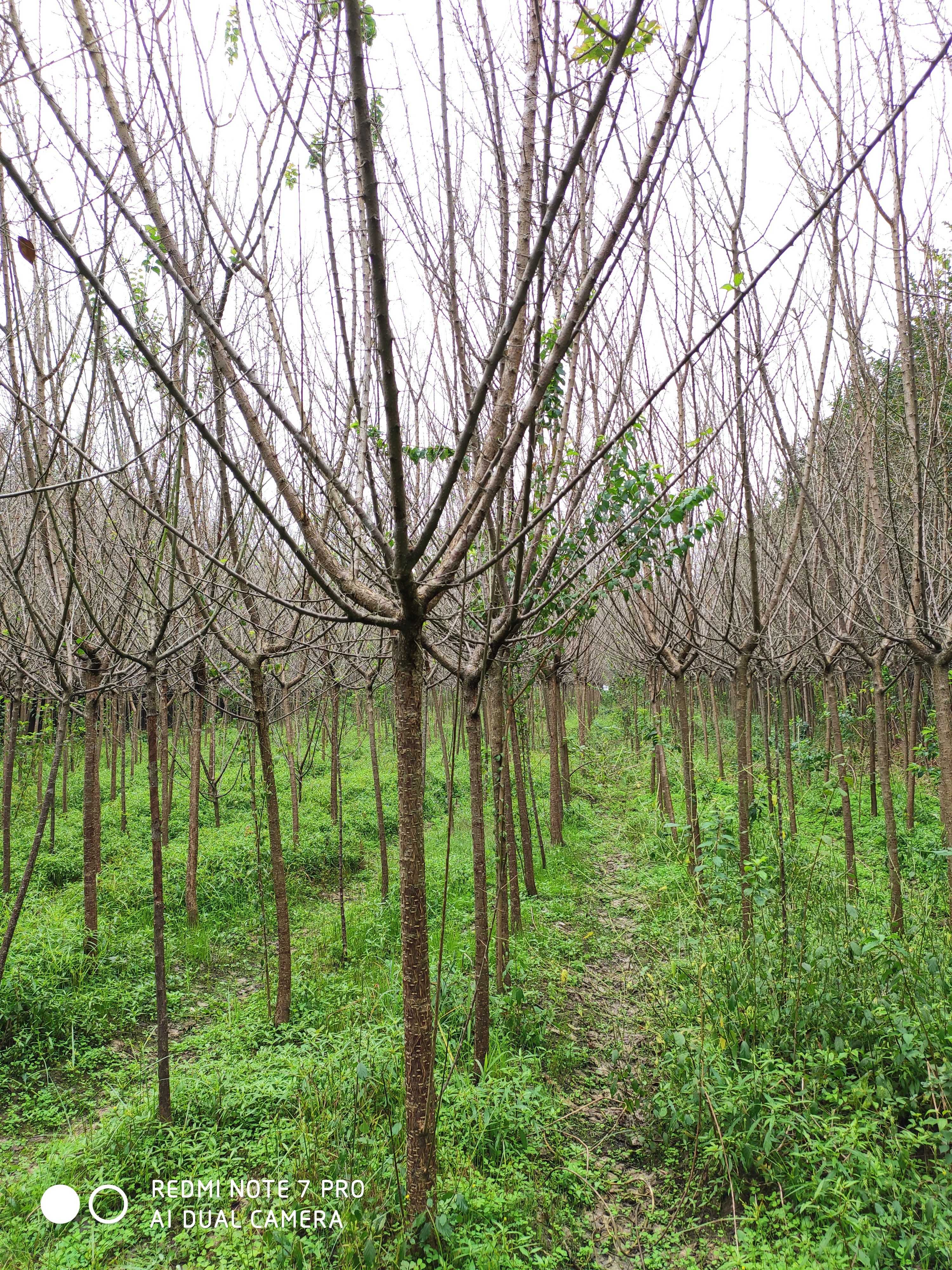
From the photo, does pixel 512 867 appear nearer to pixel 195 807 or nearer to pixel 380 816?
pixel 380 816

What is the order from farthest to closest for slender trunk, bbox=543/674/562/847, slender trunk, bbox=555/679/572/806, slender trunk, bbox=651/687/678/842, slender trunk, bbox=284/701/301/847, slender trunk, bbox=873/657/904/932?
slender trunk, bbox=555/679/572/806 → slender trunk, bbox=543/674/562/847 → slender trunk, bbox=651/687/678/842 → slender trunk, bbox=284/701/301/847 → slender trunk, bbox=873/657/904/932

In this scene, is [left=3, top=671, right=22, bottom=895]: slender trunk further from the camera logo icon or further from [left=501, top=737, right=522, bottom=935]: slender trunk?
[left=501, top=737, right=522, bottom=935]: slender trunk

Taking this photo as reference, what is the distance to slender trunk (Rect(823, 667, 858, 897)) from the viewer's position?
19.6 feet

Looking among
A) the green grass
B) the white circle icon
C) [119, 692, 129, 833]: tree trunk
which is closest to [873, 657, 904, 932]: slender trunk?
the green grass

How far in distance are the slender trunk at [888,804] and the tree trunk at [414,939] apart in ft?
14.9

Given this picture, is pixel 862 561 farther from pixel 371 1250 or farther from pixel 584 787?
pixel 584 787

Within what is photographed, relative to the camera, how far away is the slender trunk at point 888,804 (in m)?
5.29

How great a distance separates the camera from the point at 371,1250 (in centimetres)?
248

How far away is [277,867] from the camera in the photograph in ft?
15.7

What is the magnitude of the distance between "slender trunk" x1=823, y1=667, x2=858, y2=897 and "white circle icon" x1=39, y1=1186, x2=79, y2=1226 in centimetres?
493

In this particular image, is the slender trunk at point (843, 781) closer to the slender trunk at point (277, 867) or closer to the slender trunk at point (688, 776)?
the slender trunk at point (688, 776)

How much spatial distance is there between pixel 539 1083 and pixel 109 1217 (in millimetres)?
2207

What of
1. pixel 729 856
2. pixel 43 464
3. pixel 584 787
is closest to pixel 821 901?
pixel 729 856

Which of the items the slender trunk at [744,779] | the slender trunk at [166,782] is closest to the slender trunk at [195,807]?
the slender trunk at [166,782]
